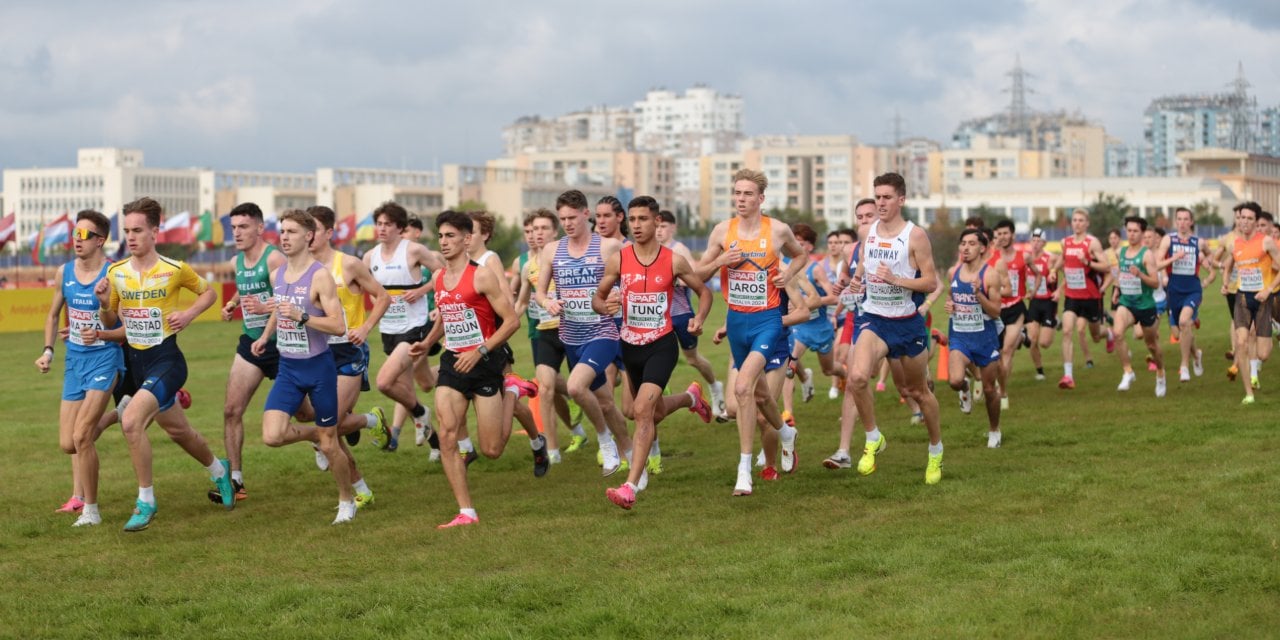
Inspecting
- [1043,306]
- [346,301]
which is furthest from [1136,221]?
[346,301]

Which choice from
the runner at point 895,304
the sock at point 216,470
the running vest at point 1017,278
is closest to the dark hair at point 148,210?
the sock at point 216,470

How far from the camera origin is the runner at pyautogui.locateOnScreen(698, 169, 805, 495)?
38.0ft

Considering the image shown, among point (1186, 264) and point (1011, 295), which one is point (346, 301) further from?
point (1186, 264)

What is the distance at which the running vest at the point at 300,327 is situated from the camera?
11.0 m

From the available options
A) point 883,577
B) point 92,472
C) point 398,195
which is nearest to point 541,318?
point 92,472

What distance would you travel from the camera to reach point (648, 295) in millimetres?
11438

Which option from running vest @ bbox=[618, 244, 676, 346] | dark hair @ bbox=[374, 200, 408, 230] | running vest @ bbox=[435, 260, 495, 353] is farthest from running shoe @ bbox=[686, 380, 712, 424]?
dark hair @ bbox=[374, 200, 408, 230]

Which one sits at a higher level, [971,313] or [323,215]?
[323,215]

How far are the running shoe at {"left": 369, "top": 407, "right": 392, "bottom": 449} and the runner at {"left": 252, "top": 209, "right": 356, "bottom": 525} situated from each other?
288 cm

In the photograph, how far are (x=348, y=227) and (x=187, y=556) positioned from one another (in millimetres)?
71994

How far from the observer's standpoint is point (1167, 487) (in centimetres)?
1120

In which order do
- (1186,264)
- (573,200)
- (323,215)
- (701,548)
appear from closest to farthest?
(701,548) < (573,200) < (323,215) < (1186,264)

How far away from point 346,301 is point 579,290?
1.85m

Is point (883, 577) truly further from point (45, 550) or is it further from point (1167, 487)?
point (45, 550)
